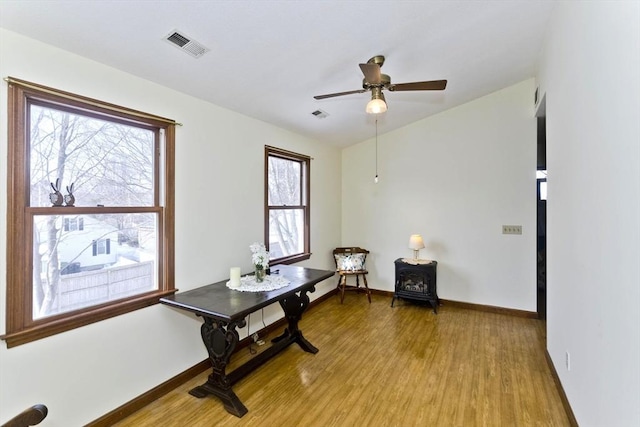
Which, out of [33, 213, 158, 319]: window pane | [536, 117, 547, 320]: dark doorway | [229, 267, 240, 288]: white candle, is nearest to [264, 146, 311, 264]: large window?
[229, 267, 240, 288]: white candle

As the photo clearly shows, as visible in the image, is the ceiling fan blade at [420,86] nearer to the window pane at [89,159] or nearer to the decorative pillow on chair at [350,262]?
the window pane at [89,159]

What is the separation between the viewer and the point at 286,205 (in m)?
4.13

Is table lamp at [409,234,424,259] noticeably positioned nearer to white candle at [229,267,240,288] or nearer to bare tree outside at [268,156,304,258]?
bare tree outside at [268,156,304,258]

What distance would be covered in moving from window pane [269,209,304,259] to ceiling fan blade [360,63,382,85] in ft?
6.73

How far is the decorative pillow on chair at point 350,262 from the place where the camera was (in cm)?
482

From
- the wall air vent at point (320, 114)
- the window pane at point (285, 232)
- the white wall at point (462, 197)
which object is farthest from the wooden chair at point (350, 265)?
the wall air vent at point (320, 114)

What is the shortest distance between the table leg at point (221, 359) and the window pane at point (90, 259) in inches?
25.0

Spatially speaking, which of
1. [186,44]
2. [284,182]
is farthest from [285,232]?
[186,44]

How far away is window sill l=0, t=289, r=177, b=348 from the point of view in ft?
5.58

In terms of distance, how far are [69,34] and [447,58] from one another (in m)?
2.99

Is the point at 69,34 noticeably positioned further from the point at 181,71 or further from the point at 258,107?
the point at 258,107

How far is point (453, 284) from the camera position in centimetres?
452

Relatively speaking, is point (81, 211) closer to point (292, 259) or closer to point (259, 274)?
point (259, 274)

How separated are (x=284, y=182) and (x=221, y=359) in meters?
2.39
